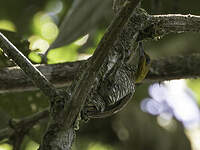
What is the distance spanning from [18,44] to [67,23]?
0.54 feet

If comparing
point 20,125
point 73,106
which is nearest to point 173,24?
point 73,106

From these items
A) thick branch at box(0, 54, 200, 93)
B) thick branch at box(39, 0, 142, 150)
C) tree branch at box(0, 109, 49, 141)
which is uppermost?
thick branch at box(39, 0, 142, 150)

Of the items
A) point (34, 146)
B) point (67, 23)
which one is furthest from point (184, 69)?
point (34, 146)

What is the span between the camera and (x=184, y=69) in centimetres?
122

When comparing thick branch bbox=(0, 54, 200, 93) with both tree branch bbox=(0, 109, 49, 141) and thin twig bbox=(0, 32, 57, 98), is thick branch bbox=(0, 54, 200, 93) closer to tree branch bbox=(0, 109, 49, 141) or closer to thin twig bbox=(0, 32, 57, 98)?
tree branch bbox=(0, 109, 49, 141)

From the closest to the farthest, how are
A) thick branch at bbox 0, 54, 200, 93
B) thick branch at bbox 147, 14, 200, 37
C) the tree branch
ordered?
thick branch at bbox 147, 14, 200, 37 < thick branch at bbox 0, 54, 200, 93 < the tree branch

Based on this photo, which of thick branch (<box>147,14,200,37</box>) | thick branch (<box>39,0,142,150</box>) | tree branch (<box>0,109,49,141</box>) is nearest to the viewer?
thick branch (<box>39,0,142,150</box>)

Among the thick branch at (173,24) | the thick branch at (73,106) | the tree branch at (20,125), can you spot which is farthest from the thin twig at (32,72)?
the tree branch at (20,125)

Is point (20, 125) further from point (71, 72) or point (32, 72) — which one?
point (32, 72)

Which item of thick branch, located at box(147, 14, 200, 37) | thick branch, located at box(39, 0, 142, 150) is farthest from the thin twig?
thick branch, located at box(147, 14, 200, 37)

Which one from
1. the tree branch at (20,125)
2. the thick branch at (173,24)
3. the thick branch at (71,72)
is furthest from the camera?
the tree branch at (20,125)

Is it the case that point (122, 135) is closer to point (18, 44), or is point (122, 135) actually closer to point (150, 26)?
point (18, 44)

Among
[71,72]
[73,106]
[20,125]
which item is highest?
[73,106]

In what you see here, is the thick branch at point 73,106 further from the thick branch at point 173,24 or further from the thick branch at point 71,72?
the thick branch at point 71,72
